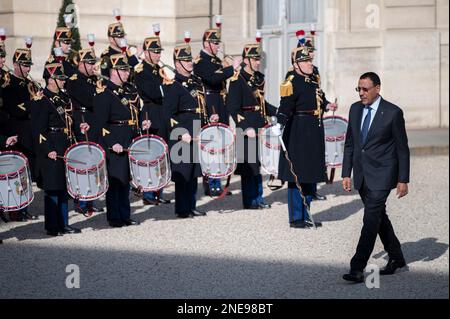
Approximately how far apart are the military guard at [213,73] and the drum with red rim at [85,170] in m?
2.35

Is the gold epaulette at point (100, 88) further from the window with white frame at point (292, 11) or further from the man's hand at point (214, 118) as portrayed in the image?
the window with white frame at point (292, 11)

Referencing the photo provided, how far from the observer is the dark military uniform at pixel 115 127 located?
42.2ft

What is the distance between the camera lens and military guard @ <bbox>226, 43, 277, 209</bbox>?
14.1 metres

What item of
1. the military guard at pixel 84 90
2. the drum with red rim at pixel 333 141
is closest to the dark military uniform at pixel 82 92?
the military guard at pixel 84 90

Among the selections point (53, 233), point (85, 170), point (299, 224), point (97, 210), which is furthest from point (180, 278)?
point (97, 210)

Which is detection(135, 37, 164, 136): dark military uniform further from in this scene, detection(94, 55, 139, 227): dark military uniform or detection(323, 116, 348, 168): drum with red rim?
detection(323, 116, 348, 168): drum with red rim

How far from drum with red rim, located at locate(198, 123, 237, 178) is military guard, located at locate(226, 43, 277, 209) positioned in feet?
2.38

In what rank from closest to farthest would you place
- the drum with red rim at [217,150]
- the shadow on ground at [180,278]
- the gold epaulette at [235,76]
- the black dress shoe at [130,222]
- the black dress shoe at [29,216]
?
the shadow on ground at [180,278]
the black dress shoe at [130,222]
the drum with red rim at [217,150]
the black dress shoe at [29,216]
the gold epaulette at [235,76]

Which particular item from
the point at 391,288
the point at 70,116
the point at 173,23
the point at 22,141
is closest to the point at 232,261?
the point at 391,288

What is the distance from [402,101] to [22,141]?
9608 millimetres

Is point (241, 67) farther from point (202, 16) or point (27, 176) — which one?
point (202, 16)

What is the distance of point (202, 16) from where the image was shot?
2081 cm

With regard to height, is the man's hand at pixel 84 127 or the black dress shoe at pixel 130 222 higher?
the man's hand at pixel 84 127

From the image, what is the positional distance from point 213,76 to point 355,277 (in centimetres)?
484
